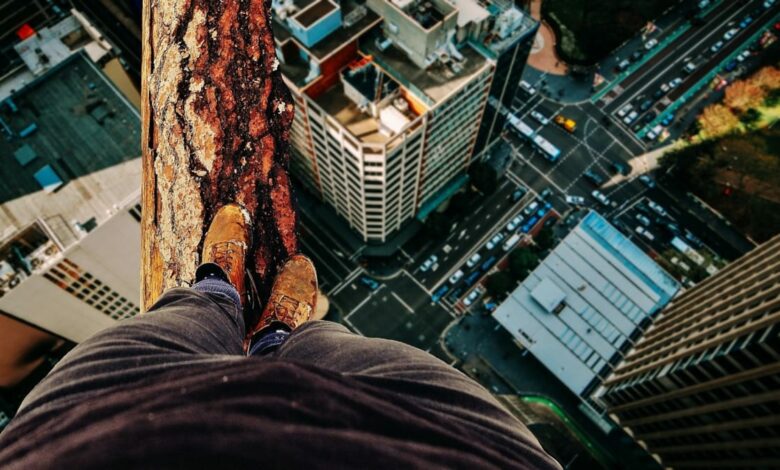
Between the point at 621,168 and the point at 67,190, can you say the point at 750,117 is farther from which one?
the point at 67,190

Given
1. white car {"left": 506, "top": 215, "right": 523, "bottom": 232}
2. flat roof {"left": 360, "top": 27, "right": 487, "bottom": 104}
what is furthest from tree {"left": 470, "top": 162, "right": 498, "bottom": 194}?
flat roof {"left": 360, "top": 27, "right": 487, "bottom": 104}

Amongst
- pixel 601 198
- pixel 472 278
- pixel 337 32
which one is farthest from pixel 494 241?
pixel 337 32

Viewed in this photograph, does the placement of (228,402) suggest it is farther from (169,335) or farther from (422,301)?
(422,301)

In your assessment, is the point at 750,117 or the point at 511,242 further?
the point at 750,117

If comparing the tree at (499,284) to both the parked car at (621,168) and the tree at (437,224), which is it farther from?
the parked car at (621,168)

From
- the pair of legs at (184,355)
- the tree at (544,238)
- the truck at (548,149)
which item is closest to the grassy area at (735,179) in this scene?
→ the truck at (548,149)
